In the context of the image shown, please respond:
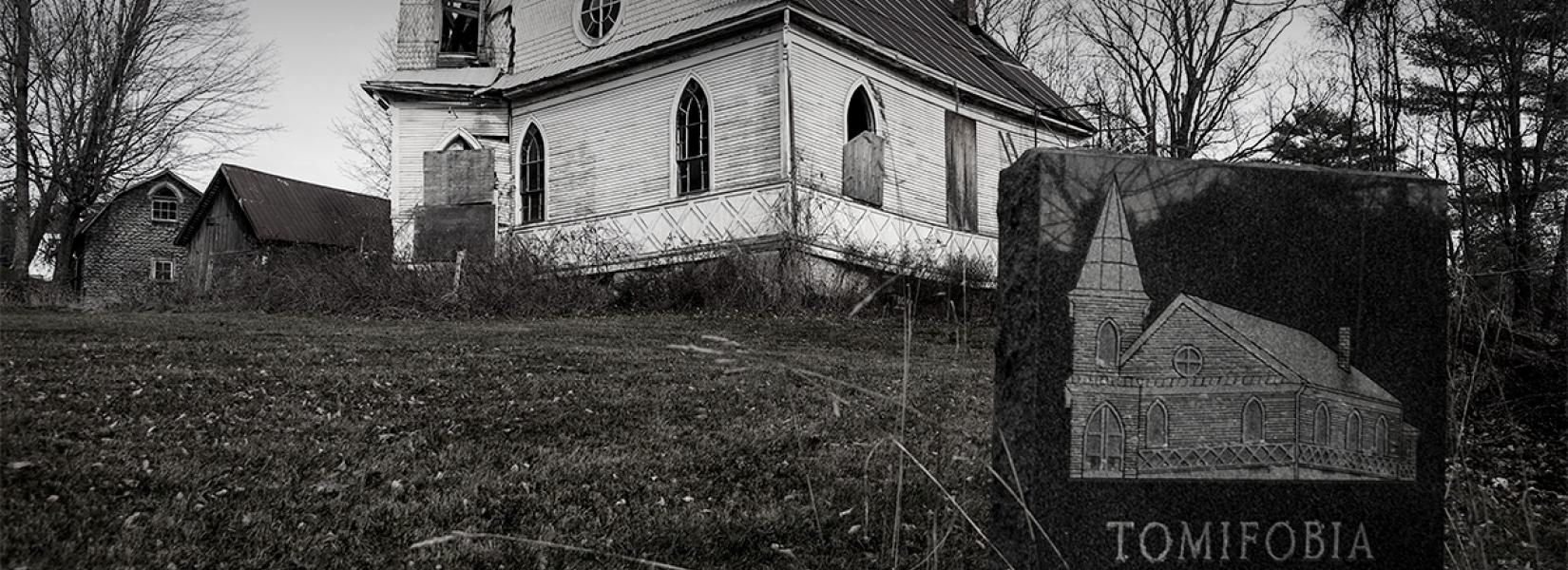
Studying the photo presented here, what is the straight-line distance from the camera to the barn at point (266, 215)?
33.0m

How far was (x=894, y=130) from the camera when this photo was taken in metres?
18.1

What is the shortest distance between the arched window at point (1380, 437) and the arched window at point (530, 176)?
55.9ft

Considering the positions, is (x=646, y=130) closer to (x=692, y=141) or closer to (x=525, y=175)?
(x=692, y=141)

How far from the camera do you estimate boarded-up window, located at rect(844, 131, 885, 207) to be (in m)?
16.9

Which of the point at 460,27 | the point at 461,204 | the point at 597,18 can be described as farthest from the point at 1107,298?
the point at 460,27

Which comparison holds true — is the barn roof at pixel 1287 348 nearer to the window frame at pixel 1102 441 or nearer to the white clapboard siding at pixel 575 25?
the window frame at pixel 1102 441

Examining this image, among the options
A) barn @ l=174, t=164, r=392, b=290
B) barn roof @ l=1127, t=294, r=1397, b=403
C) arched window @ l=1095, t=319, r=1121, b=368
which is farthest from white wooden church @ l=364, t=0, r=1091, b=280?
barn @ l=174, t=164, r=392, b=290

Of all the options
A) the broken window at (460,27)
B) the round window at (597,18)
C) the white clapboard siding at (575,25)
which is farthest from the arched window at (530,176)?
the broken window at (460,27)

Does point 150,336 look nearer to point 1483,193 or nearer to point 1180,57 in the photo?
point 1483,193

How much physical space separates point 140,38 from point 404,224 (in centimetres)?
1316

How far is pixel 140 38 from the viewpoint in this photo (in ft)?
90.0

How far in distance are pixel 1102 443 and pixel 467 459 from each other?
3.53 metres

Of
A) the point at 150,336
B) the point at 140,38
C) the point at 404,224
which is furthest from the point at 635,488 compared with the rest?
the point at 140,38

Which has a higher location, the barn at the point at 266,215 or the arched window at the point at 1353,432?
the barn at the point at 266,215
